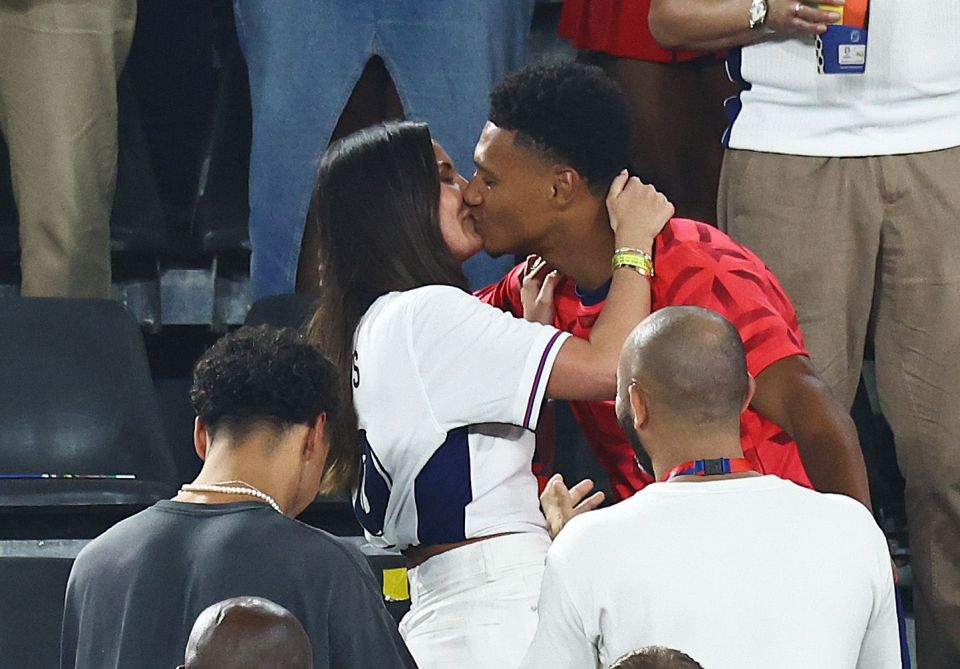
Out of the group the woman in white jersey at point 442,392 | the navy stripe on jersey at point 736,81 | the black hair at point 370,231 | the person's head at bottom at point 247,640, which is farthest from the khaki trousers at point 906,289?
the person's head at bottom at point 247,640

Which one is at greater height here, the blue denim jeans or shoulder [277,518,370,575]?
the blue denim jeans

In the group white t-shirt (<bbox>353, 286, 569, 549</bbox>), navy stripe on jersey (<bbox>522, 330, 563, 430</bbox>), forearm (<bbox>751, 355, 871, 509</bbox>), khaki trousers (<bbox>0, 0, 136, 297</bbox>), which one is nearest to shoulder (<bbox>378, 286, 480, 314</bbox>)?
white t-shirt (<bbox>353, 286, 569, 549</bbox>)

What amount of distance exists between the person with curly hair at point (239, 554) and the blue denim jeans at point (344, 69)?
138 centimetres

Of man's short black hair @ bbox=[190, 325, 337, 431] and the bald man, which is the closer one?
the bald man

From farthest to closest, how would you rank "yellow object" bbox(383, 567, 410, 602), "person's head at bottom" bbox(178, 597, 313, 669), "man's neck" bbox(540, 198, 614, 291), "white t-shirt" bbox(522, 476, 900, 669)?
1. "yellow object" bbox(383, 567, 410, 602)
2. "man's neck" bbox(540, 198, 614, 291)
3. "white t-shirt" bbox(522, 476, 900, 669)
4. "person's head at bottom" bbox(178, 597, 313, 669)

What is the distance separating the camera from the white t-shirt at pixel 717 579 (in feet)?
6.68

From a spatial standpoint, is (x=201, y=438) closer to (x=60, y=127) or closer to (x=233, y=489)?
(x=233, y=489)

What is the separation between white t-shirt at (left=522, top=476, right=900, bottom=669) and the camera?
204cm

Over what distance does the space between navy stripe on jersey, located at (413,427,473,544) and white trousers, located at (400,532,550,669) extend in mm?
39

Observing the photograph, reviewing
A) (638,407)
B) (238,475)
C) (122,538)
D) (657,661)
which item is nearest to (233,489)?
(238,475)

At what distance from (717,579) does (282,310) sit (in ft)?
5.77

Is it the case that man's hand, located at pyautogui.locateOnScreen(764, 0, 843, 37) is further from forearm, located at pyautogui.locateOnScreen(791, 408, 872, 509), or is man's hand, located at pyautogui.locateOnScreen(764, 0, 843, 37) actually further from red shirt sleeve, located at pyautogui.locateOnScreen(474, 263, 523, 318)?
forearm, located at pyautogui.locateOnScreen(791, 408, 872, 509)

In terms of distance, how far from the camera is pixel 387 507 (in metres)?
2.71

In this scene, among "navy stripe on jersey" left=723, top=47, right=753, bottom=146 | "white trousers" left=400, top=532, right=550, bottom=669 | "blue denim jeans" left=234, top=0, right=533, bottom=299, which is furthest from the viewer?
"blue denim jeans" left=234, top=0, right=533, bottom=299
